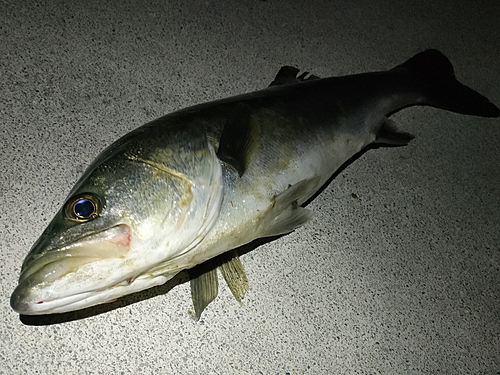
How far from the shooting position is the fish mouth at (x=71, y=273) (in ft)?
2.63

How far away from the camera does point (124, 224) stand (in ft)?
2.86

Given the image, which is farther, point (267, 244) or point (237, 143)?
point (267, 244)

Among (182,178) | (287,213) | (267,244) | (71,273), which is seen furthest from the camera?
(267,244)

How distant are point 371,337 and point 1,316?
100cm

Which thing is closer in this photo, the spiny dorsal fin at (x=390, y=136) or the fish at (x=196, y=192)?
the fish at (x=196, y=192)

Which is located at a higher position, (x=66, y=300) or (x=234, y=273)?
(x=66, y=300)

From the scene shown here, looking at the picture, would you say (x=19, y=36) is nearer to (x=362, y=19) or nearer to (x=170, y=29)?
(x=170, y=29)

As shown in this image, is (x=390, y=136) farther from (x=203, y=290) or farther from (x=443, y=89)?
(x=203, y=290)

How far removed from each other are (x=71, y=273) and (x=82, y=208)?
0.43 ft

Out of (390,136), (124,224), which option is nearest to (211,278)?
(124,224)

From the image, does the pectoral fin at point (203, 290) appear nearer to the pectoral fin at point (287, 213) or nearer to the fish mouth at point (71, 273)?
the pectoral fin at point (287, 213)

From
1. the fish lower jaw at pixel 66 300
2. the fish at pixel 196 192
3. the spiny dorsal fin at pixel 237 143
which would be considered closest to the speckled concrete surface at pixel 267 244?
the fish at pixel 196 192

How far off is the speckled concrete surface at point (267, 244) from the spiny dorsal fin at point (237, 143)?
0.37m

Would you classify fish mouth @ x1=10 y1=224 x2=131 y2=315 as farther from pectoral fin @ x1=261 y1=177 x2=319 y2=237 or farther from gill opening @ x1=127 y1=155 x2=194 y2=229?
pectoral fin @ x1=261 y1=177 x2=319 y2=237
